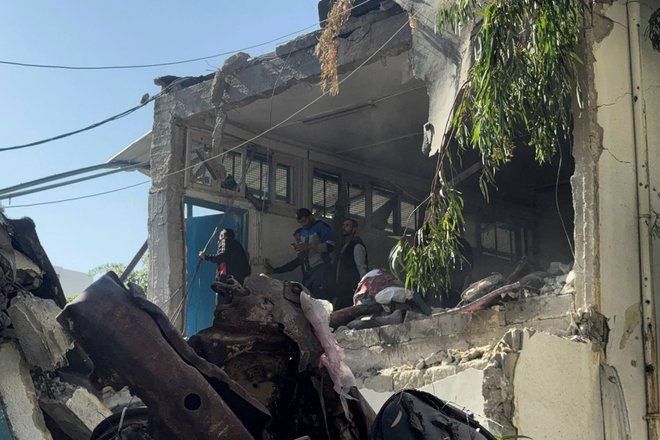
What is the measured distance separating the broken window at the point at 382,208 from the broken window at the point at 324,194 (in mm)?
677

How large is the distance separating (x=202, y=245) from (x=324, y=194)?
2.05 m

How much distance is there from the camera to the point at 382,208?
1280cm

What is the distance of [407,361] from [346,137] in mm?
4522

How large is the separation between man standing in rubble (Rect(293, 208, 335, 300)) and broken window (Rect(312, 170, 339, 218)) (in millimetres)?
1358

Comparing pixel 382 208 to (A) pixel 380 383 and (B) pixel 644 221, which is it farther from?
(B) pixel 644 221

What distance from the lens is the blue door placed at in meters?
11.2

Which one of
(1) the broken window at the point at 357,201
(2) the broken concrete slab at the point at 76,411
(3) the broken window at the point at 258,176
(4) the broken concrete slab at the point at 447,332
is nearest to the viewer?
(2) the broken concrete slab at the point at 76,411

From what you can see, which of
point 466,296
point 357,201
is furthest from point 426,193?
point 466,296

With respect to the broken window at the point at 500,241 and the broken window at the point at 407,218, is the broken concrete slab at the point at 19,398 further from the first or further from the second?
the broken window at the point at 500,241

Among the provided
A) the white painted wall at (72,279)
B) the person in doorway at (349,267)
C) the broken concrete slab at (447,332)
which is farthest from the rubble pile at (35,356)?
the white painted wall at (72,279)

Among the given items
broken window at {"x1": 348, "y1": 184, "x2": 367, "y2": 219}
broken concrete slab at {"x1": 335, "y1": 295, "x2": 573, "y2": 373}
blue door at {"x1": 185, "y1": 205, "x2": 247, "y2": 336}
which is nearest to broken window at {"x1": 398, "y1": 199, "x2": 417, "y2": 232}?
broken window at {"x1": 348, "y1": 184, "x2": 367, "y2": 219}

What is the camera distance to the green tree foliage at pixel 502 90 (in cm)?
633

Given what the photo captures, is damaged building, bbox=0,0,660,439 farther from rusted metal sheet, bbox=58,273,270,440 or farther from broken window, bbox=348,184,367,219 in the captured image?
rusted metal sheet, bbox=58,273,270,440

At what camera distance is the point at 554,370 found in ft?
23.1
